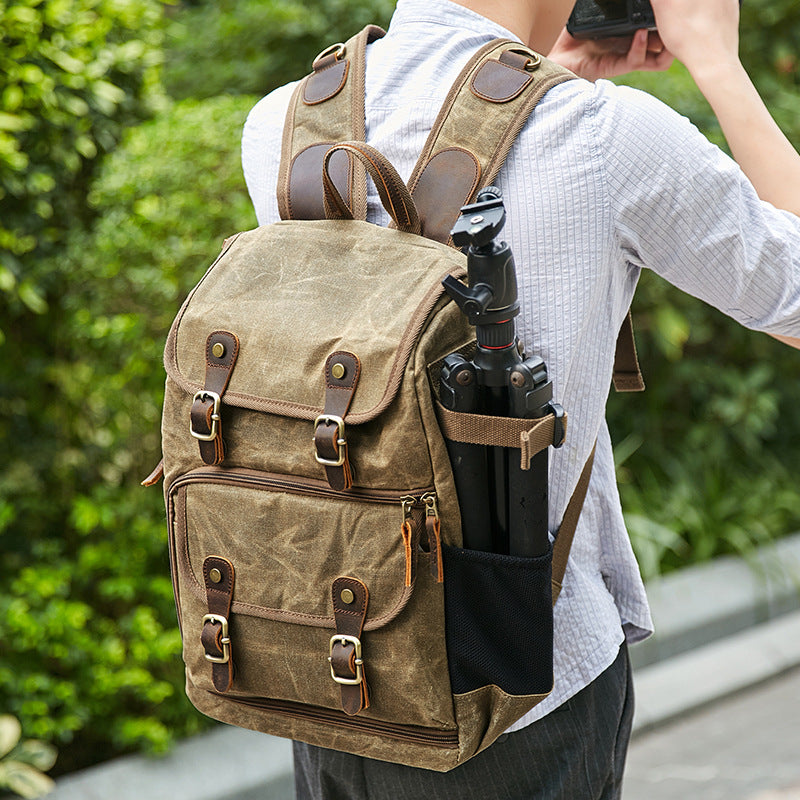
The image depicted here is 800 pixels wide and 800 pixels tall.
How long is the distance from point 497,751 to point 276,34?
359 centimetres

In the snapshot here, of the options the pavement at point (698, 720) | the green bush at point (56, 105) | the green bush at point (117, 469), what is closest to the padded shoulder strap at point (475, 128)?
the green bush at point (117, 469)

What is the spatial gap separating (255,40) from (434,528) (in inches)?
144

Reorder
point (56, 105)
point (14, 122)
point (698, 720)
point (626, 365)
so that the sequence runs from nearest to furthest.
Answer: point (626, 365), point (14, 122), point (56, 105), point (698, 720)

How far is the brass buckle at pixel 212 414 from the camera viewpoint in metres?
1.23

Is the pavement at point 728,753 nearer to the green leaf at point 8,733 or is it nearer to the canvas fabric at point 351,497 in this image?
the green leaf at point 8,733

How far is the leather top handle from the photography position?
1.14 m

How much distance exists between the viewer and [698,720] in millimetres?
3619

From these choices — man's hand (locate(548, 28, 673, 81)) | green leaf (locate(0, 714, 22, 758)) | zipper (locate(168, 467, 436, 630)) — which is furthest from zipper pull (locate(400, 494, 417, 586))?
green leaf (locate(0, 714, 22, 758))

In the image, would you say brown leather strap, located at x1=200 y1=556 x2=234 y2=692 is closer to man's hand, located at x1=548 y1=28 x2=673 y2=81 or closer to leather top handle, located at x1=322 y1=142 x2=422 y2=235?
leather top handle, located at x1=322 y1=142 x2=422 y2=235

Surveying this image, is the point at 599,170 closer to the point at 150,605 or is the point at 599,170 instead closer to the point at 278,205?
the point at 278,205

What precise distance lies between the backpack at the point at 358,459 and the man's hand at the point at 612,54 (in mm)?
473

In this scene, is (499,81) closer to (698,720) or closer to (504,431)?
(504,431)

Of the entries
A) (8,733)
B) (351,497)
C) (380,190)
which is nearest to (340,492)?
(351,497)

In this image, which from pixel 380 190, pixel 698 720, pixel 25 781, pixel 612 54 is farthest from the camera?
pixel 698 720
